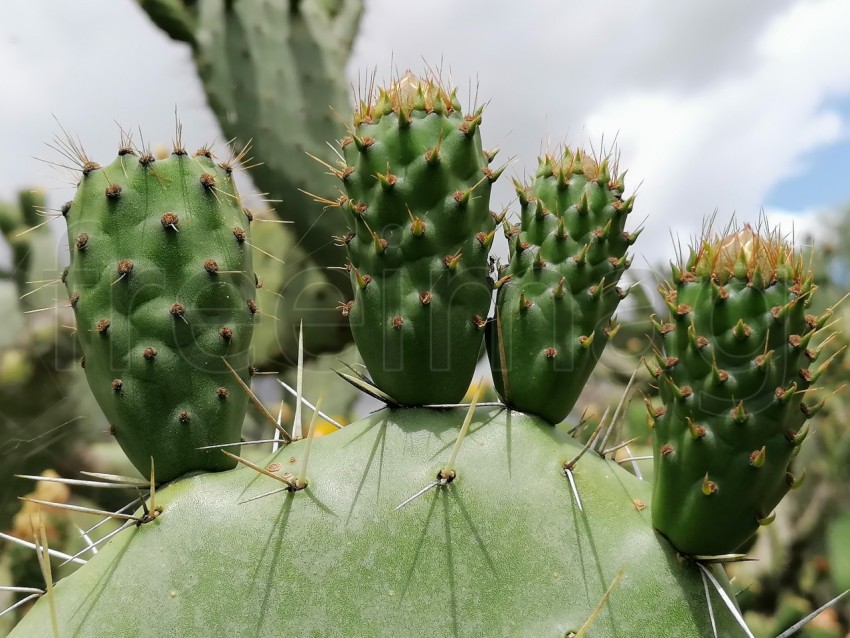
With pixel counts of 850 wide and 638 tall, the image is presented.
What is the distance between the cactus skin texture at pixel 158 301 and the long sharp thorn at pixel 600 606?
0.68 m

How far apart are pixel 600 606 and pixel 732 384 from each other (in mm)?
379

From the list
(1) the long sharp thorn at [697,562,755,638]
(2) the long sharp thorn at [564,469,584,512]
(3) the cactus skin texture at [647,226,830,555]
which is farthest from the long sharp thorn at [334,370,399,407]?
(1) the long sharp thorn at [697,562,755,638]

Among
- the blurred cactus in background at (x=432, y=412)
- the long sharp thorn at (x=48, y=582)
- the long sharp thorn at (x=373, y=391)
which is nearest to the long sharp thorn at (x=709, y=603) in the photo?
the blurred cactus in background at (x=432, y=412)

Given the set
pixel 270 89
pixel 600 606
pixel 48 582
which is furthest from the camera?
pixel 270 89

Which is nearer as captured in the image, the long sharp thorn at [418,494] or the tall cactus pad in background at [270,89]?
the long sharp thorn at [418,494]

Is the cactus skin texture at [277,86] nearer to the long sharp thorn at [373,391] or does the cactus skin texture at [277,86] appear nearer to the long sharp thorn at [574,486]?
the long sharp thorn at [373,391]

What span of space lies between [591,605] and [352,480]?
16.5 inches

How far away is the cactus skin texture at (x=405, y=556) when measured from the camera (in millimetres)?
1271

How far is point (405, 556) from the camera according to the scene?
1.29 m

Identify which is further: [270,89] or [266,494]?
[270,89]

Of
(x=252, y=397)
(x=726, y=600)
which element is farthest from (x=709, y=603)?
(x=252, y=397)

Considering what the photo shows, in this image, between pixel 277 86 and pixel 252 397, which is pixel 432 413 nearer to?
pixel 252 397

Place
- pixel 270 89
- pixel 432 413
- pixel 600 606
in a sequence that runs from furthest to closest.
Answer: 1. pixel 270 89
2. pixel 432 413
3. pixel 600 606

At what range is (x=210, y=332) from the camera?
1488 millimetres
